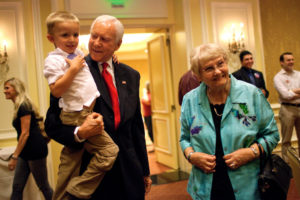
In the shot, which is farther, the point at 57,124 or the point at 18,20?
the point at 18,20

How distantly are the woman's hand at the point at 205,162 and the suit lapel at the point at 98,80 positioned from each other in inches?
22.5

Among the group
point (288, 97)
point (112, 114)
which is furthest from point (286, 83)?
point (112, 114)

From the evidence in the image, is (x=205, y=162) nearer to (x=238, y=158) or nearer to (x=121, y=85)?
(x=238, y=158)

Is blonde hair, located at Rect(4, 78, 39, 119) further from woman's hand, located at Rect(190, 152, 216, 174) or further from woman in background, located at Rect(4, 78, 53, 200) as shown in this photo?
woman's hand, located at Rect(190, 152, 216, 174)

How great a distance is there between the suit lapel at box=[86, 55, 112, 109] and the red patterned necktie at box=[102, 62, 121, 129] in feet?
0.08

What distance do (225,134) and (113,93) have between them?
0.65 meters

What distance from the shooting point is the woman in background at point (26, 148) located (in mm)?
3049

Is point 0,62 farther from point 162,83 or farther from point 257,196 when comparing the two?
point 257,196

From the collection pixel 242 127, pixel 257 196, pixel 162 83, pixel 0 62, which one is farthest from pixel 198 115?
pixel 162 83

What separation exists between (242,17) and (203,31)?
0.82 meters

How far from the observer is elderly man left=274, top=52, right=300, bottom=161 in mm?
4762

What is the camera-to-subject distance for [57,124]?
4.83 ft

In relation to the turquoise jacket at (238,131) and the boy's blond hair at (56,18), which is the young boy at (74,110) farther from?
the turquoise jacket at (238,131)

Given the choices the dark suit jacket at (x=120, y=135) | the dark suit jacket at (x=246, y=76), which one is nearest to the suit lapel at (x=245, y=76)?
the dark suit jacket at (x=246, y=76)
